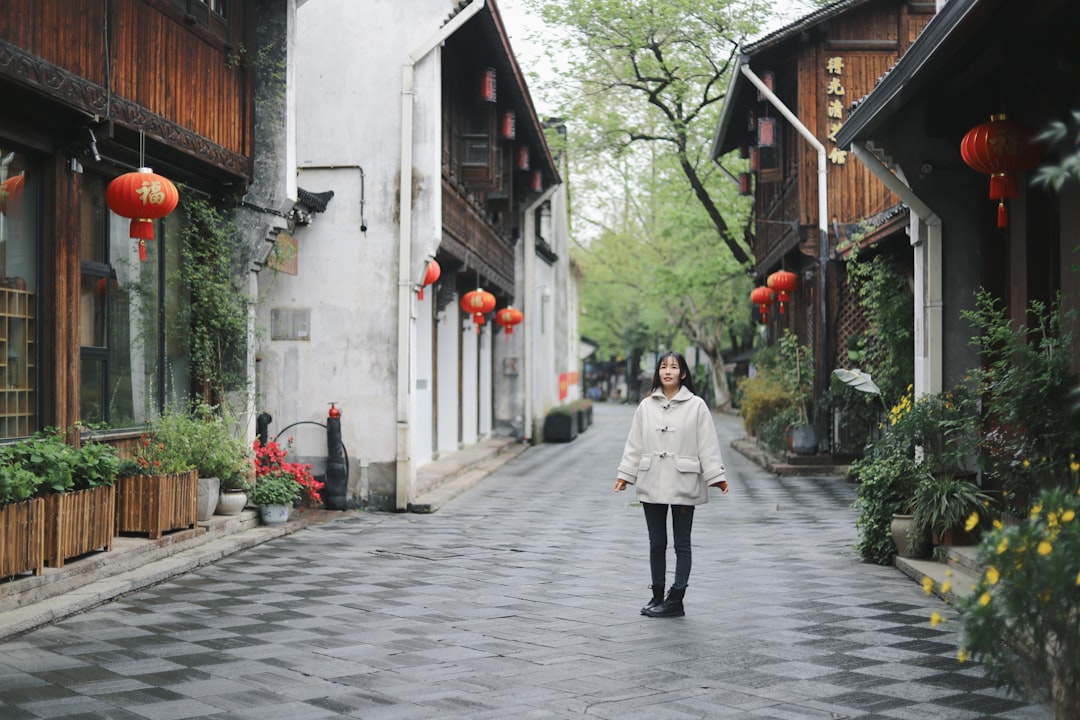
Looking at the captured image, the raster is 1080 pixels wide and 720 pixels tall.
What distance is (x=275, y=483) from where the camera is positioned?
12.1 meters

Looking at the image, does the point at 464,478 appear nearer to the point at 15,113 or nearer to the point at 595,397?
the point at 15,113

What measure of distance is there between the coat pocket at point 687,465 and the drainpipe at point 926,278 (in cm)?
341

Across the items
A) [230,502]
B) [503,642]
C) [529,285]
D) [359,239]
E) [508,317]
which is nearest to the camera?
[503,642]

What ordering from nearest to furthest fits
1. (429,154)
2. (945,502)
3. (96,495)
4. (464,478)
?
(96,495) → (945,502) → (429,154) → (464,478)

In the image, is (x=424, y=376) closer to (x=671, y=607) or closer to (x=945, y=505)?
(x=945, y=505)

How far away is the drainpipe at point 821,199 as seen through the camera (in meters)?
18.5

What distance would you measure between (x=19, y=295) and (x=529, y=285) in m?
19.8

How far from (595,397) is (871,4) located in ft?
203

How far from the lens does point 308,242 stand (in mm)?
14523

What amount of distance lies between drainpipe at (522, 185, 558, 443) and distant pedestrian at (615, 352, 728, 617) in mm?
19333

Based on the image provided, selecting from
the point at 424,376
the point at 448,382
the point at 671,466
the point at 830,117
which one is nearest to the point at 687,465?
the point at 671,466

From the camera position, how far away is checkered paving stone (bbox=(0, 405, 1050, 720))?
17.7 feet

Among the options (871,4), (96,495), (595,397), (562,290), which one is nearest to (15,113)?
(96,495)

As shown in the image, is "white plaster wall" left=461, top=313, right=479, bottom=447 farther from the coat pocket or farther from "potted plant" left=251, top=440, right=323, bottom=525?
the coat pocket
